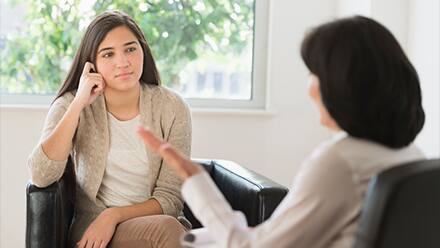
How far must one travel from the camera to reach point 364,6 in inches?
131

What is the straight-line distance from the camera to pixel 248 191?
2434 millimetres

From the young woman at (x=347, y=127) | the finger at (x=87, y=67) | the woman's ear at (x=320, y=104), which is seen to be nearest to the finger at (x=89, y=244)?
the finger at (x=87, y=67)

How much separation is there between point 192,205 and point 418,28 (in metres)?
1.92

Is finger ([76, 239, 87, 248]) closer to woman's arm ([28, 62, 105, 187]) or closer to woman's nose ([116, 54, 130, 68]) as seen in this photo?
woman's arm ([28, 62, 105, 187])

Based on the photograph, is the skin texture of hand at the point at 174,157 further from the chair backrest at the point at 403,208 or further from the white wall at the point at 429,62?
the white wall at the point at 429,62

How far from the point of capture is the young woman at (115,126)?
2.53m

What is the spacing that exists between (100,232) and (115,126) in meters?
0.40

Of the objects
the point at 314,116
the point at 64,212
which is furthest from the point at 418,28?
the point at 64,212

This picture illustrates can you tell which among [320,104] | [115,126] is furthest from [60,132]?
[320,104]

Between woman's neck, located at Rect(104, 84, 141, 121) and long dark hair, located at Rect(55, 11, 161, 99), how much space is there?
119 millimetres

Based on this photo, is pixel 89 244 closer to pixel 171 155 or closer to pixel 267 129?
pixel 171 155

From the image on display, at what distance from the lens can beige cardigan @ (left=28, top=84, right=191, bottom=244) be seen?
2549 millimetres

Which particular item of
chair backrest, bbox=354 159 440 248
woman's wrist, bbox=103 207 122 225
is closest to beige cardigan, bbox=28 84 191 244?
woman's wrist, bbox=103 207 122 225

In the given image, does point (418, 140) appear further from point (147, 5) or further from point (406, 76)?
point (406, 76)
